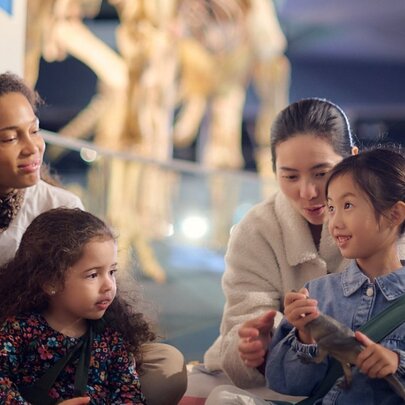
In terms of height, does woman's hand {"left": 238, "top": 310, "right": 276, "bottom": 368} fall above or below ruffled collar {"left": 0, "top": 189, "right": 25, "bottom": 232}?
below

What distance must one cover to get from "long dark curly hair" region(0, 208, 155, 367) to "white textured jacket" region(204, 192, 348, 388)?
0.85 ft

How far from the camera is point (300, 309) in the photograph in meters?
1.64

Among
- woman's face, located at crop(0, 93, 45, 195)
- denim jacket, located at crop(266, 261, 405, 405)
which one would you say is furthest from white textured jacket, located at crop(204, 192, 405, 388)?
woman's face, located at crop(0, 93, 45, 195)

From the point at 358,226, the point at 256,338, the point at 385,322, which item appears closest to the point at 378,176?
the point at 358,226

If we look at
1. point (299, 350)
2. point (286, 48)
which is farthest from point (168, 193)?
point (286, 48)

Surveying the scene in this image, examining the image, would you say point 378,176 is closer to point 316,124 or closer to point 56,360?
point 316,124

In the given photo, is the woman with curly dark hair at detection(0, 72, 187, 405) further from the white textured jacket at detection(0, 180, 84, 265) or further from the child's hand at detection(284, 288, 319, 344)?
the child's hand at detection(284, 288, 319, 344)

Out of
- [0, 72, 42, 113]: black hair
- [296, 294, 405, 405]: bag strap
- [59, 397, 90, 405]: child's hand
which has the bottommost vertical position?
[59, 397, 90, 405]: child's hand

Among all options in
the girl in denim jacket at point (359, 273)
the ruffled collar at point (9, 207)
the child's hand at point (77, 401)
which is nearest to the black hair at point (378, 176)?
the girl in denim jacket at point (359, 273)

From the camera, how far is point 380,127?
7027mm

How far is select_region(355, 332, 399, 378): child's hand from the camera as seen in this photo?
5.27ft

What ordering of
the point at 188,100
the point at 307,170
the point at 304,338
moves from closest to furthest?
the point at 304,338 → the point at 307,170 → the point at 188,100

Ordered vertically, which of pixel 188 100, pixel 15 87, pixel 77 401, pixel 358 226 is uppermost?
pixel 188 100

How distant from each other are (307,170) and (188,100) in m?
4.92
